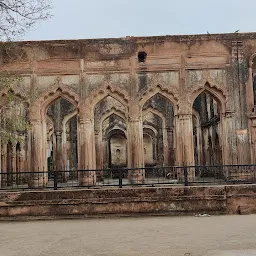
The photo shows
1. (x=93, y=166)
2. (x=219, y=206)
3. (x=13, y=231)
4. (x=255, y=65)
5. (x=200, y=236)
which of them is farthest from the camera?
(x=255, y=65)

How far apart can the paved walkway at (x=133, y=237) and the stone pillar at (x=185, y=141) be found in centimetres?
474

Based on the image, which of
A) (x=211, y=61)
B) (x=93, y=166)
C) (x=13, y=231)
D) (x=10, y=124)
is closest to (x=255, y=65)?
(x=211, y=61)

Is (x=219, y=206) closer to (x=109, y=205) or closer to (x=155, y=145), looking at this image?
(x=109, y=205)

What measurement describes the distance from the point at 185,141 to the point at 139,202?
476 cm

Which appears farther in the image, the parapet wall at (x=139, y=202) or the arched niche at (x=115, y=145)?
the arched niche at (x=115, y=145)

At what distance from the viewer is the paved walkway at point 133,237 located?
7375 mm

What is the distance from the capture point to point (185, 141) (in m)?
16.2

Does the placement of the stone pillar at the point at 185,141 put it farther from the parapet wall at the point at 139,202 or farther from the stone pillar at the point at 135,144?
the parapet wall at the point at 139,202

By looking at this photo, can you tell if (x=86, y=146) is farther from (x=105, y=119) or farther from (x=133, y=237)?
(x=133, y=237)

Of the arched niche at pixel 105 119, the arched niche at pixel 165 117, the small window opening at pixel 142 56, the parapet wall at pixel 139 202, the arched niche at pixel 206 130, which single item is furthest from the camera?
the arched niche at pixel 165 117

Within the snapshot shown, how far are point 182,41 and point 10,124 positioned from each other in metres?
7.79

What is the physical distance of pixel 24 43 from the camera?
16469 mm

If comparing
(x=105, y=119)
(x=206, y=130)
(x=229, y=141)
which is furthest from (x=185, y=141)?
(x=105, y=119)

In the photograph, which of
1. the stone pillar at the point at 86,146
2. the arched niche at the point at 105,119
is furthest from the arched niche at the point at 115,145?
the stone pillar at the point at 86,146
